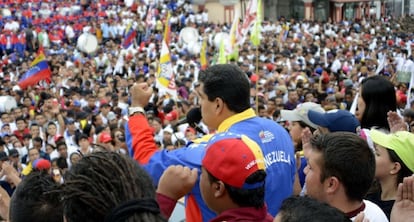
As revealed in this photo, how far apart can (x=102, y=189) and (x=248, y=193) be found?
22.7 inches

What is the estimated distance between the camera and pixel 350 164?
8.36ft

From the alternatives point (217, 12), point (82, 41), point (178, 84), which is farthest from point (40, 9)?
point (178, 84)

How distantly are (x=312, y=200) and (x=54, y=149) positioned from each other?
6.22 metres

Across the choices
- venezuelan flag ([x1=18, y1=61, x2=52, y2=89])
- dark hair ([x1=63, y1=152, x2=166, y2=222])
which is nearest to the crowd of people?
dark hair ([x1=63, y1=152, x2=166, y2=222])

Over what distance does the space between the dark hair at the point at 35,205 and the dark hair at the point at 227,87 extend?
0.87 meters

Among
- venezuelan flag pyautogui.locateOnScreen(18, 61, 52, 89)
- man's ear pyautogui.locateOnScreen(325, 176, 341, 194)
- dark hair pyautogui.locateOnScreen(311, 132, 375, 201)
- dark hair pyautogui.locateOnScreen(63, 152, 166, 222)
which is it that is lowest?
venezuelan flag pyautogui.locateOnScreen(18, 61, 52, 89)

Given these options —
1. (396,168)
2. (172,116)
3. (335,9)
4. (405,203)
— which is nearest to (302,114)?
(396,168)

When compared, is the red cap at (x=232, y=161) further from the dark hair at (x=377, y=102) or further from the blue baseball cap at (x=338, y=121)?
the dark hair at (x=377, y=102)

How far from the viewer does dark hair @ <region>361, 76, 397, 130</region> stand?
4.22m

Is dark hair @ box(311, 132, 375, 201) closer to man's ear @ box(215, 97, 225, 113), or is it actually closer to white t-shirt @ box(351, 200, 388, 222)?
white t-shirt @ box(351, 200, 388, 222)

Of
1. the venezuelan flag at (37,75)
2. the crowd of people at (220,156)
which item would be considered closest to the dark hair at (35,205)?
the crowd of people at (220,156)

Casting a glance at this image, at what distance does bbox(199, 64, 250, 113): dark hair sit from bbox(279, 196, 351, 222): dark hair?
96cm

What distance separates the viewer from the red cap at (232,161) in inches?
85.7

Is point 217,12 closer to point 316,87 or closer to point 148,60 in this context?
point 148,60
